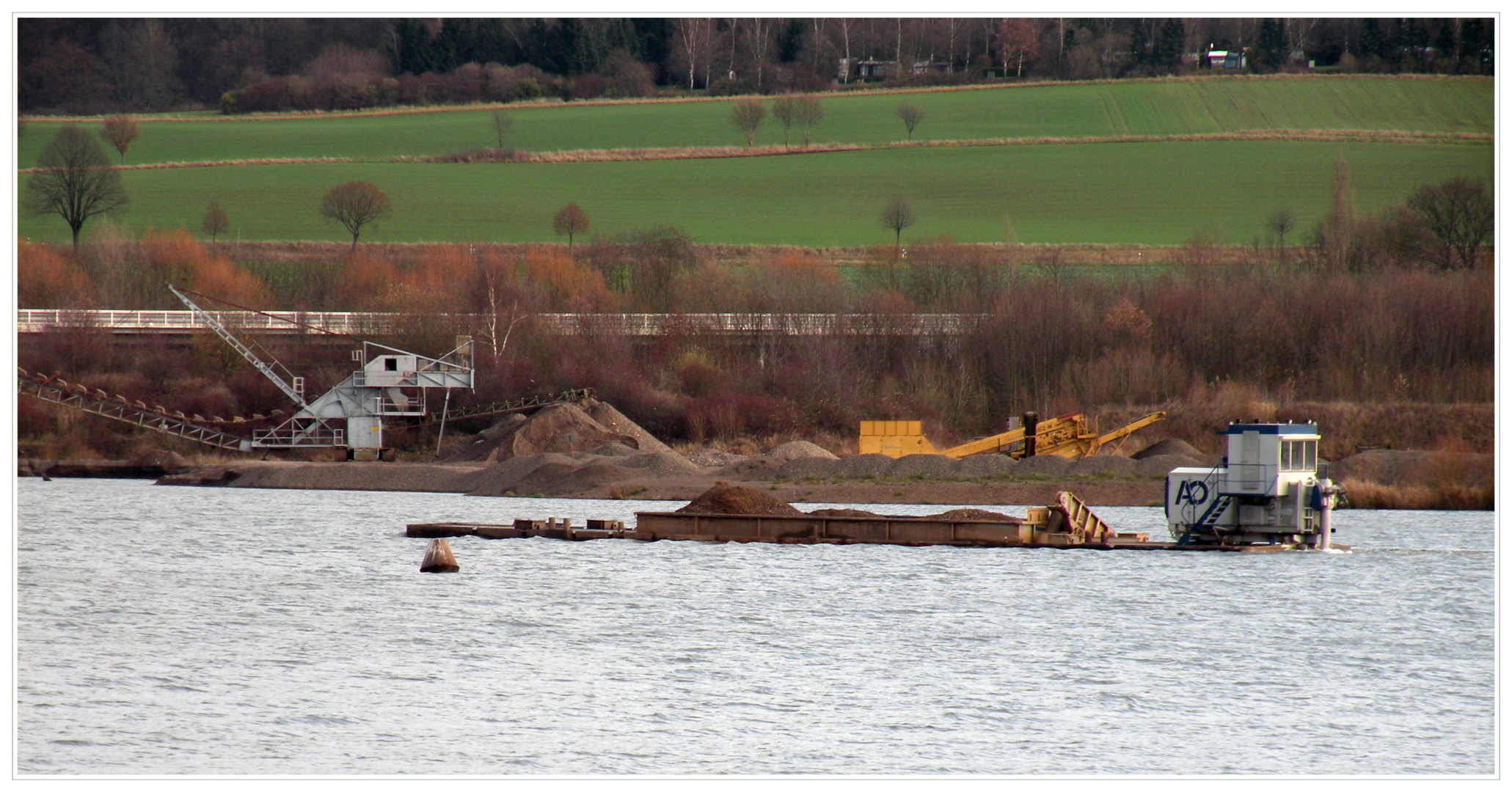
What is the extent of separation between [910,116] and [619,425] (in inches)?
2359

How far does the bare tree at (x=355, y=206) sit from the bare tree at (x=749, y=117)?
2894 centimetres

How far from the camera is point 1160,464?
56094mm

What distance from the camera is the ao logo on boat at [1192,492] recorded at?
3559 cm

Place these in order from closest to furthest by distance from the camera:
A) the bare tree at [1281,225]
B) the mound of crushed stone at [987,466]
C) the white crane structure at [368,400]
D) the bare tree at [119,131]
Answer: the mound of crushed stone at [987,466] < the white crane structure at [368,400] < the bare tree at [1281,225] < the bare tree at [119,131]

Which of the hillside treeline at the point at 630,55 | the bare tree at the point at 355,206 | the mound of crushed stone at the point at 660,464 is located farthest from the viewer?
the hillside treeline at the point at 630,55

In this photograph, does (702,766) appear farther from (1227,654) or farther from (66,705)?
(1227,654)

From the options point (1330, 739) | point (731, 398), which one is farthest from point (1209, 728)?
point (731, 398)

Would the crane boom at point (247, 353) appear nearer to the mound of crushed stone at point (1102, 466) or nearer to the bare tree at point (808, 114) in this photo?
the mound of crushed stone at point (1102, 466)

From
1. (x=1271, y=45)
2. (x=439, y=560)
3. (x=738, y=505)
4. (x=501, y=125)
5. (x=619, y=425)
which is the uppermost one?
(x=1271, y=45)

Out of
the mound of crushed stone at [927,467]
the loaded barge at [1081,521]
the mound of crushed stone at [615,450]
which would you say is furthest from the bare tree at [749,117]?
the loaded barge at [1081,521]

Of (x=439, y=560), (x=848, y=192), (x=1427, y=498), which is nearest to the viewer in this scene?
(x=439, y=560)

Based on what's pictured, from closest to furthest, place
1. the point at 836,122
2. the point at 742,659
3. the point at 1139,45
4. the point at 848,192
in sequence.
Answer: the point at 742,659, the point at 848,192, the point at 1139,45, the point at 836,122

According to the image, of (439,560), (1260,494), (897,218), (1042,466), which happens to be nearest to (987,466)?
(1042,466)

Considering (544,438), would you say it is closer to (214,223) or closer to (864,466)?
(864,466)
